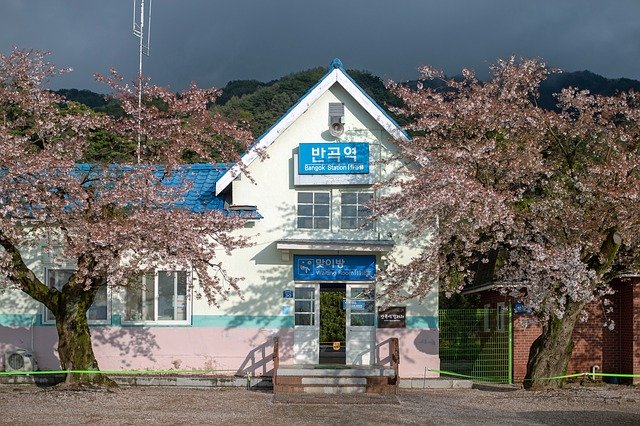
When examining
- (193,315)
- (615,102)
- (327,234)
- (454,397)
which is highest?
(615,102)

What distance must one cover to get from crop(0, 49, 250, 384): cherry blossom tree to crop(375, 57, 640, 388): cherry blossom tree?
4.38 metres

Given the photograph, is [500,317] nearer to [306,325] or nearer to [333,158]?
[306,325]

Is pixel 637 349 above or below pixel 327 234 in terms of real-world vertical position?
below

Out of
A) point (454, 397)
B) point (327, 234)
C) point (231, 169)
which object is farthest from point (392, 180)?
point (454, 397)

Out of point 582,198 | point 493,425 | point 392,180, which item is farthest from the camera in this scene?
point 392,180

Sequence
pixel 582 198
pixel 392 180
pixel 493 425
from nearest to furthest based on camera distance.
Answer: pixel 493 425
pixel 582 198
pixel 392 180

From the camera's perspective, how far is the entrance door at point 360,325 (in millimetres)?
22078

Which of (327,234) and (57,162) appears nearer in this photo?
(57,162)

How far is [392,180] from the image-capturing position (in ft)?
70.3

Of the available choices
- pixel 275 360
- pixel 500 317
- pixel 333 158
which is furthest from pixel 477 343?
pixel 333 158

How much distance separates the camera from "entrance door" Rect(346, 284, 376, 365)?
72.4 ft

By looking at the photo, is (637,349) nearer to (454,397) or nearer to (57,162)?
(454,397)

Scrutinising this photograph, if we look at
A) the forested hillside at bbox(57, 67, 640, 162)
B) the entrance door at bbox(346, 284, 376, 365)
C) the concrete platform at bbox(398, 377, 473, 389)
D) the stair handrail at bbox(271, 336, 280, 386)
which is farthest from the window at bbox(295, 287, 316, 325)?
the forested hillside at bbox(57, 67, 640, 162)

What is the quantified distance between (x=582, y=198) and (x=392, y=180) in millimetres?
4577
